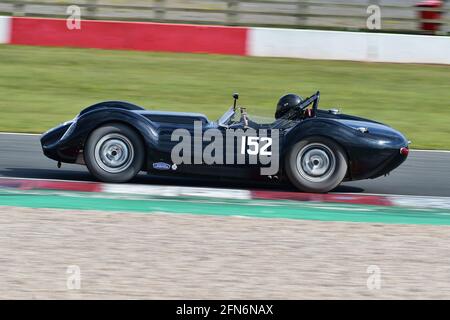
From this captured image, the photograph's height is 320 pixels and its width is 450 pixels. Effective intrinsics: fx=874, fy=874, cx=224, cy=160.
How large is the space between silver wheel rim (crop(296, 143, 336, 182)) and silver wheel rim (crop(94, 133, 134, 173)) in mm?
1757

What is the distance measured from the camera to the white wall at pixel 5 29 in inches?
722

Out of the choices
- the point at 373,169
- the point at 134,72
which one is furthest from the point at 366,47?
the point at 373,169

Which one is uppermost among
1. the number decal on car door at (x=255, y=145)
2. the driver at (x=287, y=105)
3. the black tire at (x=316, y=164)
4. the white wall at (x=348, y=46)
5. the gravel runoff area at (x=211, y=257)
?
the white wall at (x=348, y=46)

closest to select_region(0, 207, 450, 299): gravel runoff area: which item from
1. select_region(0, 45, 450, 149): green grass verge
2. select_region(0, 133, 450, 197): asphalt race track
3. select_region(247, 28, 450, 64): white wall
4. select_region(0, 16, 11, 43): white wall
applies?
select_region(0, 133, 450, 197): asphalt race track

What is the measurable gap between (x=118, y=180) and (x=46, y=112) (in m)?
5.19

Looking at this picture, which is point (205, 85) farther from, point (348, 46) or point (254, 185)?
point (254, 185)

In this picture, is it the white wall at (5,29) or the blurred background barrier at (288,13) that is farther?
the blurred background barrier at (288,13)

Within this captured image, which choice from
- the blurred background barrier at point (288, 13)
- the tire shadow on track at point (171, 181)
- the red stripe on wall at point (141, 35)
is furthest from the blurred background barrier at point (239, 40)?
the tire shadow on track at point (171, 181)

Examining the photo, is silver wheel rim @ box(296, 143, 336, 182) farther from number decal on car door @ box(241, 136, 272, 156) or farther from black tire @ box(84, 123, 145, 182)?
black tire @ box(84, 123, 145, 182)

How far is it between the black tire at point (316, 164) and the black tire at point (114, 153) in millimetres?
1561

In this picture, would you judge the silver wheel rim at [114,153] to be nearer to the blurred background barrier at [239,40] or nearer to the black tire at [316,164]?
the black tire at [316,164]

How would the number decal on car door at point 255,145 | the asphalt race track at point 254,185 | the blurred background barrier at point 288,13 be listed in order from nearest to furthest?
the number decal on car door at point 255,145
the asphalt race track at point 254,185
the blurred background barrier at point 288,13

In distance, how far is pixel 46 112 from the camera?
14.0 m
